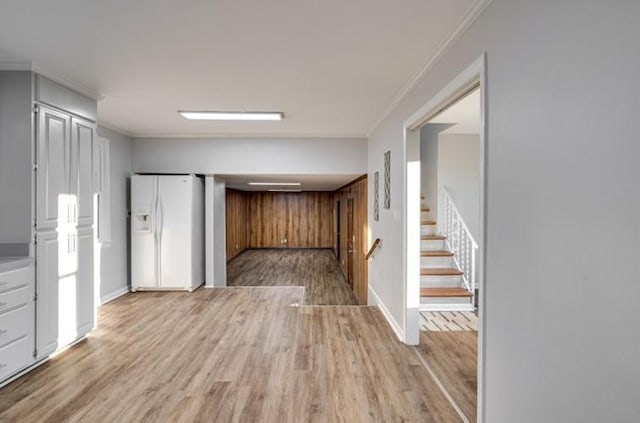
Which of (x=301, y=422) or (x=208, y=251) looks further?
(x=208, y=251)

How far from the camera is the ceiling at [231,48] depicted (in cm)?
209

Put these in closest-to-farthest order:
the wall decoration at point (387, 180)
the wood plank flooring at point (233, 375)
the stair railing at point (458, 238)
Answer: the wood plank flooring at point (233, 375), the wall decoration at point (387, 180), the stair railing at point (458, 238)

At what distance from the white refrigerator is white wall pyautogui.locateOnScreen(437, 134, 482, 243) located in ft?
13.8

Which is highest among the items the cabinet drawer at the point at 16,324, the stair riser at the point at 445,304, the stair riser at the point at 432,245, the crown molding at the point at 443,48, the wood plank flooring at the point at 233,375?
the crown molding at the point at 443,48

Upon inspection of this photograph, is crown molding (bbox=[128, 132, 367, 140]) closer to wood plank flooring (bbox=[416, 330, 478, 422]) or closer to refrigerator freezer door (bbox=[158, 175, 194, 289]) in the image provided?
refrigerator freezer door (bbox=[158, 175, 194, 289])

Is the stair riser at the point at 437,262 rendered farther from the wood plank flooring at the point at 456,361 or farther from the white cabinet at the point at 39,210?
the white cabinet at the point at 39,210

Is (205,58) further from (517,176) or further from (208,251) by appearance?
(208,251)

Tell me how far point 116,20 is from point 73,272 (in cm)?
239

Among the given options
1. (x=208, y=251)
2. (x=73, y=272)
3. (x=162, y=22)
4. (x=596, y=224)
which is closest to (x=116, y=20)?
(x=162, y=22)

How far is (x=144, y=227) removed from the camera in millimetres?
5605

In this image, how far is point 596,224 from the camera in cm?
118

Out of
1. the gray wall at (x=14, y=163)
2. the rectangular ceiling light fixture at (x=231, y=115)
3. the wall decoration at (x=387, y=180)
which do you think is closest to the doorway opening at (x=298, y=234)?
the wall decoration at (x=387, y=180)

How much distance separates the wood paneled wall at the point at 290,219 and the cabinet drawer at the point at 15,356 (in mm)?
10341

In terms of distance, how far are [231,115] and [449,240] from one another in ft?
11.9
